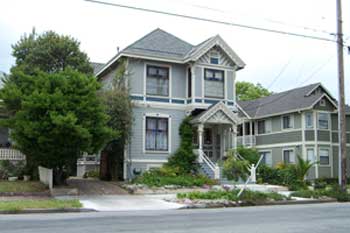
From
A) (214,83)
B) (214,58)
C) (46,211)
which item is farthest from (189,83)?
(46,211)

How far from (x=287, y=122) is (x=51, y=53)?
1910 cm

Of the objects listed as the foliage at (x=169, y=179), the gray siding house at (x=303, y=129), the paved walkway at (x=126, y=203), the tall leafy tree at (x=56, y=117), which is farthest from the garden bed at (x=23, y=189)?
the gray siding house at (x=303, y=129)

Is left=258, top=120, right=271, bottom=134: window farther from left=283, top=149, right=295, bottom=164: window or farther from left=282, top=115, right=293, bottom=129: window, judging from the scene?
left=283, top=149, right=295, bottom=164: window

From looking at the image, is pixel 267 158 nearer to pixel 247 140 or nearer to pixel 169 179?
pixel 247 140

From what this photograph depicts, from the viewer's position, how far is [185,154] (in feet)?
87.2

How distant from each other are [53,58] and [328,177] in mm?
22367

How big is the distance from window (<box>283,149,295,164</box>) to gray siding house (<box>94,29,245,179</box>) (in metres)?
7.71

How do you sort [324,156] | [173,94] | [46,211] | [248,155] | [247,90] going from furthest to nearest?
[247,90] → [324,156] → [248,155] → [173,94] → [46,211]

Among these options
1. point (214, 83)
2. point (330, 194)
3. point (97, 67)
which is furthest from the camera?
point (97, 67)

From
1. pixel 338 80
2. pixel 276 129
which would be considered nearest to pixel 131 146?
pixel 338 80

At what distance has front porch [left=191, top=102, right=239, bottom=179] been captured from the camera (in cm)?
2642

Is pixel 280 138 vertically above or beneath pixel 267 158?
above

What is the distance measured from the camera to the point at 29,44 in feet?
92.0

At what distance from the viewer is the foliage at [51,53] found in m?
27.5
